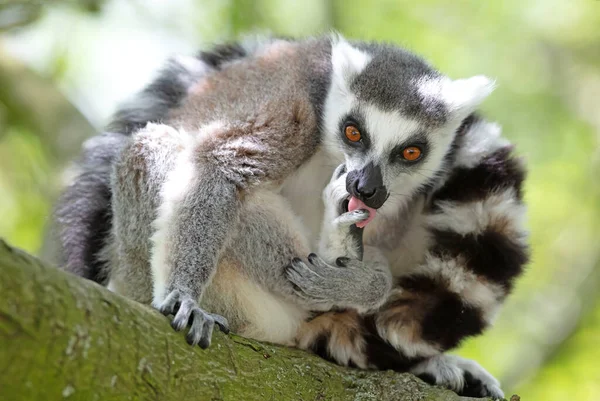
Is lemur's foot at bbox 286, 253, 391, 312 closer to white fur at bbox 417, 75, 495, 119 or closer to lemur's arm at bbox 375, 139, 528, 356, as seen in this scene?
lemur's arm at bbox 375, 139, 528, 356

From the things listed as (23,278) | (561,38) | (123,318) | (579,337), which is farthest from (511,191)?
(561,38)

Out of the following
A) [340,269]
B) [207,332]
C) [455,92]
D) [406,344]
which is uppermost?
[455,92]

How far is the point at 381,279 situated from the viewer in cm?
405

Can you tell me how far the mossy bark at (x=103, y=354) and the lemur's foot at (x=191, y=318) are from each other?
5 centimetres

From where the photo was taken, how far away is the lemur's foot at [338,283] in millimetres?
3891

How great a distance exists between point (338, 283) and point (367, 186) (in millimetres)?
584

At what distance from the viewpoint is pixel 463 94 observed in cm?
447

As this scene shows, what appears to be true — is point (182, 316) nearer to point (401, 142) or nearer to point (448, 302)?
point (448, 302)

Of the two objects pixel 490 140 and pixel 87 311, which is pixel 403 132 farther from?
pixel 87 311

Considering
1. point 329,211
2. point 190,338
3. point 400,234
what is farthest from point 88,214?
point 400,234

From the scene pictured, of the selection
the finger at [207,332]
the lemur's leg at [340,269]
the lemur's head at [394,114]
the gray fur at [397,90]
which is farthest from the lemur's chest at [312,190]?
the finger at [207,332]

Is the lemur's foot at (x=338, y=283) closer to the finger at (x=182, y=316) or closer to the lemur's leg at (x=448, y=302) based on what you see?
the lemur's leg at (x=448, y=302)

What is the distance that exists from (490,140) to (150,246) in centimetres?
231

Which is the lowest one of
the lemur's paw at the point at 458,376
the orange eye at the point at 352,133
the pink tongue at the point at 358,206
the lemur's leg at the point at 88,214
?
the lemur's leg at the point at 88,214
